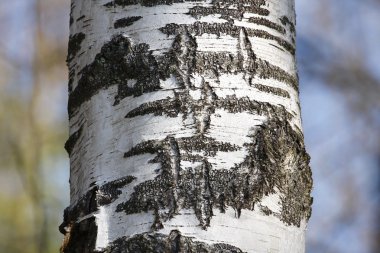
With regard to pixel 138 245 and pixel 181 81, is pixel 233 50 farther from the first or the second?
pixel 138 245

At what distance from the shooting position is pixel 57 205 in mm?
5172

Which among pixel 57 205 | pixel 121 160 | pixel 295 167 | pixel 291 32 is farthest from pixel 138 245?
pixel 57 205

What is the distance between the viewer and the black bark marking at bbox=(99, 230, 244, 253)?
3.22ft

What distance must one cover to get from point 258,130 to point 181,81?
111 mm

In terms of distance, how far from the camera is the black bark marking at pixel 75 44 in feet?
3.97

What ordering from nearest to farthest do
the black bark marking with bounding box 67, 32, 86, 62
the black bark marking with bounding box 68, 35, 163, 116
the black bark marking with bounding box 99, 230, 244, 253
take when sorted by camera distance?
the black bark marking with bounding box 99, 230, 244, 253 < the black bark marking with bounding box 68, 35, 163, 116 < the black bark marking with bounding box 67, 32, 86, 62

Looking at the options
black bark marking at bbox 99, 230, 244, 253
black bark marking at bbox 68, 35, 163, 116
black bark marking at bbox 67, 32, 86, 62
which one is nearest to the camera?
black bark marking at bbox 99, 230, 244, 253

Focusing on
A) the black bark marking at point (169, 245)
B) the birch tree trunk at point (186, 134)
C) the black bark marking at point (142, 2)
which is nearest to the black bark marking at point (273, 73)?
the birch tree trunk at point (186, 134)

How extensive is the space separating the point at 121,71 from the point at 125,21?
3.0 inches

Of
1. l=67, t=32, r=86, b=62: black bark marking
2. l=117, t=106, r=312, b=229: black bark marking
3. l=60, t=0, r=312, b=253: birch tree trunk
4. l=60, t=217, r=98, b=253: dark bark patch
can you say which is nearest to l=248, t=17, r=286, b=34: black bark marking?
l=60, t=0, r=312, b=253: birch tree trunk

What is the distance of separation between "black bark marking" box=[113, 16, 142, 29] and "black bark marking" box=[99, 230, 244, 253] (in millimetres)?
294

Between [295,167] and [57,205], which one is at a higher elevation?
[57,205]

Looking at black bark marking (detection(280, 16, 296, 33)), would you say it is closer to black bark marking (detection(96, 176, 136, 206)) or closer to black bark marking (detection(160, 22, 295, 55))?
black bark marking (detection(160, 22, 295, 55))

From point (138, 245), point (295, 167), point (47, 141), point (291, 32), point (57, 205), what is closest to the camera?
point (138, 245)
